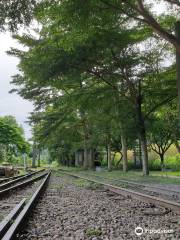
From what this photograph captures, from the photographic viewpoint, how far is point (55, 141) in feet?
150

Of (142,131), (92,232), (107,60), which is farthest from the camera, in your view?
(142,131)

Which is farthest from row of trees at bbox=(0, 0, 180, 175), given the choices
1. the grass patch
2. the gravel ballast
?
the grass patch

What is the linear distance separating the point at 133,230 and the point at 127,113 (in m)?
20.7

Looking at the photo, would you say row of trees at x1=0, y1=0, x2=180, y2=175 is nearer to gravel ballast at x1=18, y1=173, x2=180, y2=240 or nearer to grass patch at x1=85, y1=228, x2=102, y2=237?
gravel ballast at x1=18, y1=173, x2=180, y2=240

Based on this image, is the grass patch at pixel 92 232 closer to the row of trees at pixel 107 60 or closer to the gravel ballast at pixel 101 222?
the gravel ballast at pixel 101 222

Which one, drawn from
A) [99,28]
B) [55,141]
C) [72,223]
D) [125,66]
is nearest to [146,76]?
[125,66]

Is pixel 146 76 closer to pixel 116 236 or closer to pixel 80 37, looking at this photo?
pixel 80 37

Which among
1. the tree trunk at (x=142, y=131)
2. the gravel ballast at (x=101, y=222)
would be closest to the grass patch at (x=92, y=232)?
the gravel ballast at (x=101, y=222)

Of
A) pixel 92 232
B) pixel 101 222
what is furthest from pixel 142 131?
pixel 92 232

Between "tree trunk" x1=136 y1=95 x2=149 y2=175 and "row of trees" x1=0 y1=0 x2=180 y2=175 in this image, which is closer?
"row of trees" x1=0 y1=0 x2=180 y2=175

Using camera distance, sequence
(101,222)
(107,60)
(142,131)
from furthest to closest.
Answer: (142,131) < (107,60) < (101,222)

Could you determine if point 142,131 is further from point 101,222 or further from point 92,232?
point 92,232

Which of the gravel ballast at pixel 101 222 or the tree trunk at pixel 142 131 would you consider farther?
the tree trunk at pixel 142 131

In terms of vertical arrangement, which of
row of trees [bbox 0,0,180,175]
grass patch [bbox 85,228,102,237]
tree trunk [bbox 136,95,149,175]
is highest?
row of trees [bbox 0,0,180,175]
